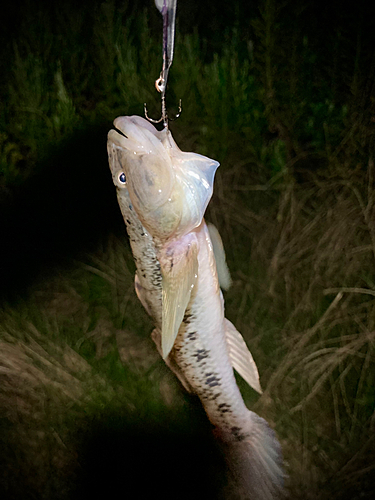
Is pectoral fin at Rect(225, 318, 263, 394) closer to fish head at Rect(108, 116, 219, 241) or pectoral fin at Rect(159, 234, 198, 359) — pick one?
pectoral fin at Rect(159, 234, 198, 359)

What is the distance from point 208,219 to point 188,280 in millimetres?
796

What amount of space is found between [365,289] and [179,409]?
3.21 ft

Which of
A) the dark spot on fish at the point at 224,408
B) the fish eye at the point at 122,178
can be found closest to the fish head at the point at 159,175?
the fish eye at the point at 122,178

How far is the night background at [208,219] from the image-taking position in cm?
147

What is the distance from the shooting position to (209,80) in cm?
150

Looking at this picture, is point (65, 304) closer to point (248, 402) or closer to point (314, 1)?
point (248, 402)

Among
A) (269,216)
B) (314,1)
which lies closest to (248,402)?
(269,216)

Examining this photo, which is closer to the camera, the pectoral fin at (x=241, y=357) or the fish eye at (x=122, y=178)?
the fish eye at (x=122, y=178)

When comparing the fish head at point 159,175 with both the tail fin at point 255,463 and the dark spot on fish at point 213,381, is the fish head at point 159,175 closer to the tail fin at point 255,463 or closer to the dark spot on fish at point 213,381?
the dark spot on fish at point 213,381

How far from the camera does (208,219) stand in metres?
A: 1.75

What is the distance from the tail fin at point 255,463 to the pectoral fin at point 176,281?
0.65 metres

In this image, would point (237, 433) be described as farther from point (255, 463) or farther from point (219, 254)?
point (219, 254)

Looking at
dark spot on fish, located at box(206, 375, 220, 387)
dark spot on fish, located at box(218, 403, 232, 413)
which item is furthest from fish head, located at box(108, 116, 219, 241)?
dark spot on fish, located at box(218, 403, 232, 413)

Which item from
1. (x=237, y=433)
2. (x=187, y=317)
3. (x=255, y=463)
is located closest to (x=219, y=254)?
(x=187, y=317)
